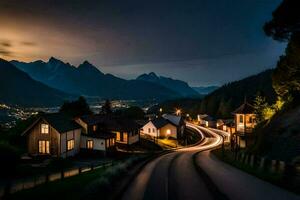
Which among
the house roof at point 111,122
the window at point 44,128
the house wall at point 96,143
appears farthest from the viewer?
the house roof at point 111,122

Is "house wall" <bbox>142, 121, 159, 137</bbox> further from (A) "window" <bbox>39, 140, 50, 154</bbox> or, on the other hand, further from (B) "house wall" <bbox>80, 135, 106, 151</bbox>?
(A) "window" <bbox>39, 140, 50, 154</bbox>

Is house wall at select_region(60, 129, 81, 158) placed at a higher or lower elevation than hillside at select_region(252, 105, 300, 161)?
lower

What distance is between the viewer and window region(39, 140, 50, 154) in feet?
162

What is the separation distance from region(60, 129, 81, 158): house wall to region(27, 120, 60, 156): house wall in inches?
34.9

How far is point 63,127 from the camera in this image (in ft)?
166

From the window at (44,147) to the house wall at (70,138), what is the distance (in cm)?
251

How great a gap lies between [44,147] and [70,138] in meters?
4.53

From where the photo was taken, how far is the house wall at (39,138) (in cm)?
4856

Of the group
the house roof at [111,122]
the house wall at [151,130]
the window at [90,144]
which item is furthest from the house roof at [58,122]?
the house wall at [151,130]

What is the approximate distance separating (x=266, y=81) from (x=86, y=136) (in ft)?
541

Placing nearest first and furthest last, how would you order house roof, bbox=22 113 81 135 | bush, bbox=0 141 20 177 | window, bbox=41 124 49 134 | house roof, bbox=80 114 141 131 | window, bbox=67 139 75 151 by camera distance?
bush, bbox=0 141 20 177
house roof, bbox=22 113 81 135
window, bbox=41 124 49 134
window, bbox=67 139 75 151
house roof, bbox=80 114 141 131

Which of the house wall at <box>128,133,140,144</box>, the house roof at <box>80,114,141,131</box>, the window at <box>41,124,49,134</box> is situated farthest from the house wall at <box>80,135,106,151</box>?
the house wall at <box>128,133,140,144</box>

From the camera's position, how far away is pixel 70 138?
5194 cm

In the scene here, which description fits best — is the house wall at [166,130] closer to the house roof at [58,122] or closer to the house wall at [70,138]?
the house wall at [70,138]
